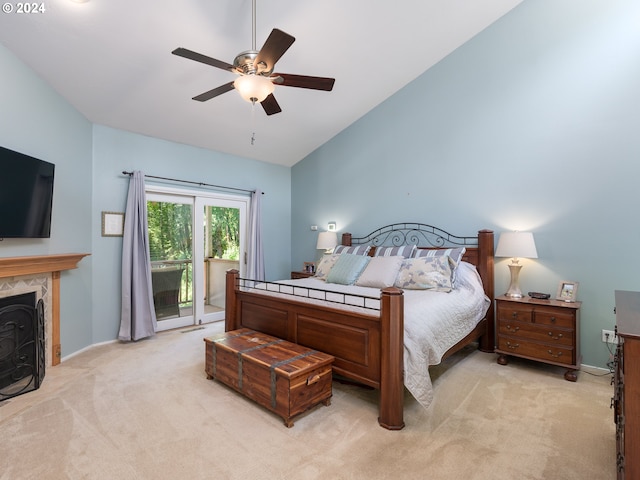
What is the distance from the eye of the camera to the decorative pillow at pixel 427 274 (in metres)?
3.19

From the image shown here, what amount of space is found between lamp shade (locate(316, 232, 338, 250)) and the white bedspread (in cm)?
131

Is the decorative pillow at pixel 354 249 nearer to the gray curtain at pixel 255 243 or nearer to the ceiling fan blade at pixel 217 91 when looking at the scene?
the gray curtain at pixel 255 243

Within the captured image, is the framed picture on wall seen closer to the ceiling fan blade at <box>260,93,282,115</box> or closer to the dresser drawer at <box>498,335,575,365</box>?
the ceiling fan blade at <box>260,93,282,115</box>

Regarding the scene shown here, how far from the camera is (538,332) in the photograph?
2949 millimetres

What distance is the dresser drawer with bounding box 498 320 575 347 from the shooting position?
111 inches

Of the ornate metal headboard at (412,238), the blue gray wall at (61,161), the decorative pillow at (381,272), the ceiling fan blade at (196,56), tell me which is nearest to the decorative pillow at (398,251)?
the decorative pillow at (381,272)

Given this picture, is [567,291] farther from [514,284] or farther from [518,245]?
[518,245]

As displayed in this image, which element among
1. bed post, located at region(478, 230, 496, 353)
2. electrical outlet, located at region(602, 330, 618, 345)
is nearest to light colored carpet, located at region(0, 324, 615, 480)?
electrical outlet, located at region(602, 330, 618, 345)

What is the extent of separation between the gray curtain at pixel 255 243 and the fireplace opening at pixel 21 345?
265 centimetres

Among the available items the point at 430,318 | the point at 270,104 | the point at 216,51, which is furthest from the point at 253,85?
the point at 430,318

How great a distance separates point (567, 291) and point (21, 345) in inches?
→ 197

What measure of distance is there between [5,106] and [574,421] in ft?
16.2

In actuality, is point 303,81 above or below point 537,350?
above

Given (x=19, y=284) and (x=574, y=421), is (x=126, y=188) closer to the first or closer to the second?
(x=19, y=284)
